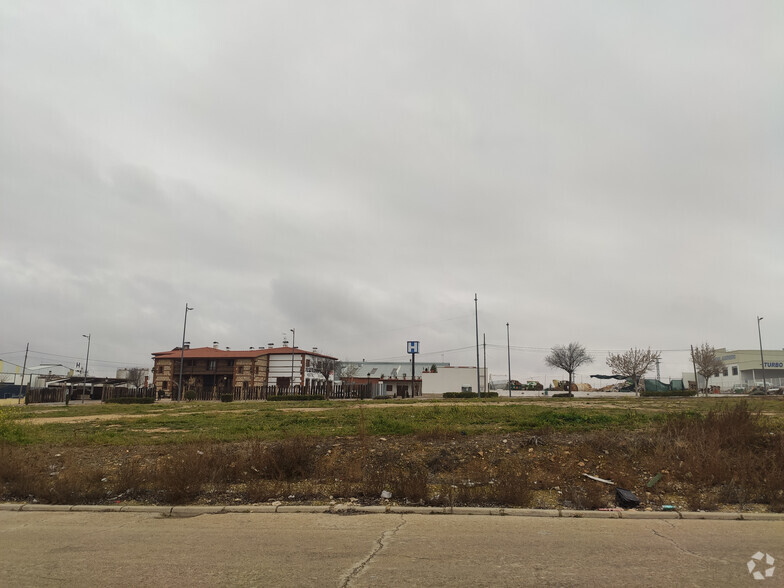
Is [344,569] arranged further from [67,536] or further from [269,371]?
[269,371]

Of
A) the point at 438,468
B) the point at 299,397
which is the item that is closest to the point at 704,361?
the point at 299,397

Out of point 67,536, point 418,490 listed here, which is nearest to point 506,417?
point 418,490

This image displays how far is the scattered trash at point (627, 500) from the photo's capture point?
928 cm

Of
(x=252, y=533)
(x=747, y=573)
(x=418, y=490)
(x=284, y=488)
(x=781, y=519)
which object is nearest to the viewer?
(x=747, y=573)

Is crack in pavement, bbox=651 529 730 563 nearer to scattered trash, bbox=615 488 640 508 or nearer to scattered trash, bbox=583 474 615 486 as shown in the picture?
scattered trash, bbox=615 488 640 508

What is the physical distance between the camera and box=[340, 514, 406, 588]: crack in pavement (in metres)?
5.49

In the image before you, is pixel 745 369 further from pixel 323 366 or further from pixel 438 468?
pixel 438 468

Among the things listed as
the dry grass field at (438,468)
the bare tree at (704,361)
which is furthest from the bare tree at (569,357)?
the dry grass field at (438,468)

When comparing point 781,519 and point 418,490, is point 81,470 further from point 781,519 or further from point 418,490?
point 781,519

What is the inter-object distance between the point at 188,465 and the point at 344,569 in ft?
20.2

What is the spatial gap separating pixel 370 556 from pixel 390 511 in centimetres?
269

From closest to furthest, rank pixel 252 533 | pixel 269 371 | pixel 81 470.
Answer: pixel 252 533 → pixel 81 470 → pixel 269 371

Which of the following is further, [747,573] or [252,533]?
[252,533]

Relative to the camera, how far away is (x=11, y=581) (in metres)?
5.64
